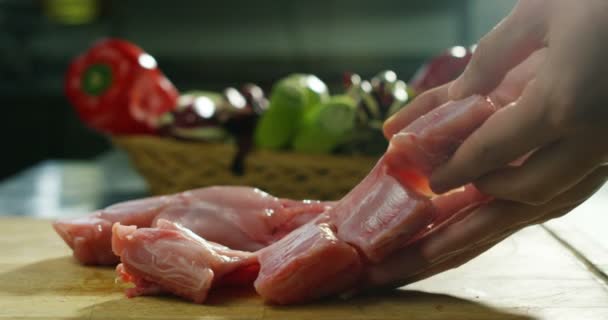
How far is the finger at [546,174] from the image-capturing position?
98 centimetres

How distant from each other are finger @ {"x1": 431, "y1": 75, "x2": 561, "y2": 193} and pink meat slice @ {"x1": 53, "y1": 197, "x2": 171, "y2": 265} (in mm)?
687

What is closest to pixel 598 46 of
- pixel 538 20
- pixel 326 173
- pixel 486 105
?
pixel 538 20

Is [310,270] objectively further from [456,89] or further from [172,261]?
[456,89]

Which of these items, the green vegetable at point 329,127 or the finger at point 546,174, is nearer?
the finger at point 546,174

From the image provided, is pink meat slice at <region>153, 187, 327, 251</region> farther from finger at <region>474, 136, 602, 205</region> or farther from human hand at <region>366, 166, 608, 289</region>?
finger at <region>474, 136, 602, 205</region>

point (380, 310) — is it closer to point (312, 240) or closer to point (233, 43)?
point (312, 240)

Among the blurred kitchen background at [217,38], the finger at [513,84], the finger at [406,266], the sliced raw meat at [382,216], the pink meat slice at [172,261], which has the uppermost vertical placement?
the blurred kitchen background at [217,38]

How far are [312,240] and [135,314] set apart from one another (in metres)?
0.28

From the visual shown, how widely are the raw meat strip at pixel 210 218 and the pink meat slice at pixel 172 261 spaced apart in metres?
0.16

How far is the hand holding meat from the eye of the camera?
917mm

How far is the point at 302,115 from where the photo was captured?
263cm

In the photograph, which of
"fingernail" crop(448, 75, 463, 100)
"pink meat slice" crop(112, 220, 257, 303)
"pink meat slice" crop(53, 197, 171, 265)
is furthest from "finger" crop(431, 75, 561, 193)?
"pink meat slice" crop(53, 197, 171, 265)

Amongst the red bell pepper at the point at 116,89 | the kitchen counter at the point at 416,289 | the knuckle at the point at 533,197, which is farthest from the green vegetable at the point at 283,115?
the knuckle at the point at 533,197

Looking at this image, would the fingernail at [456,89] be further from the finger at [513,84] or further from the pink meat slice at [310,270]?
the pink meat slice at [310,270]
